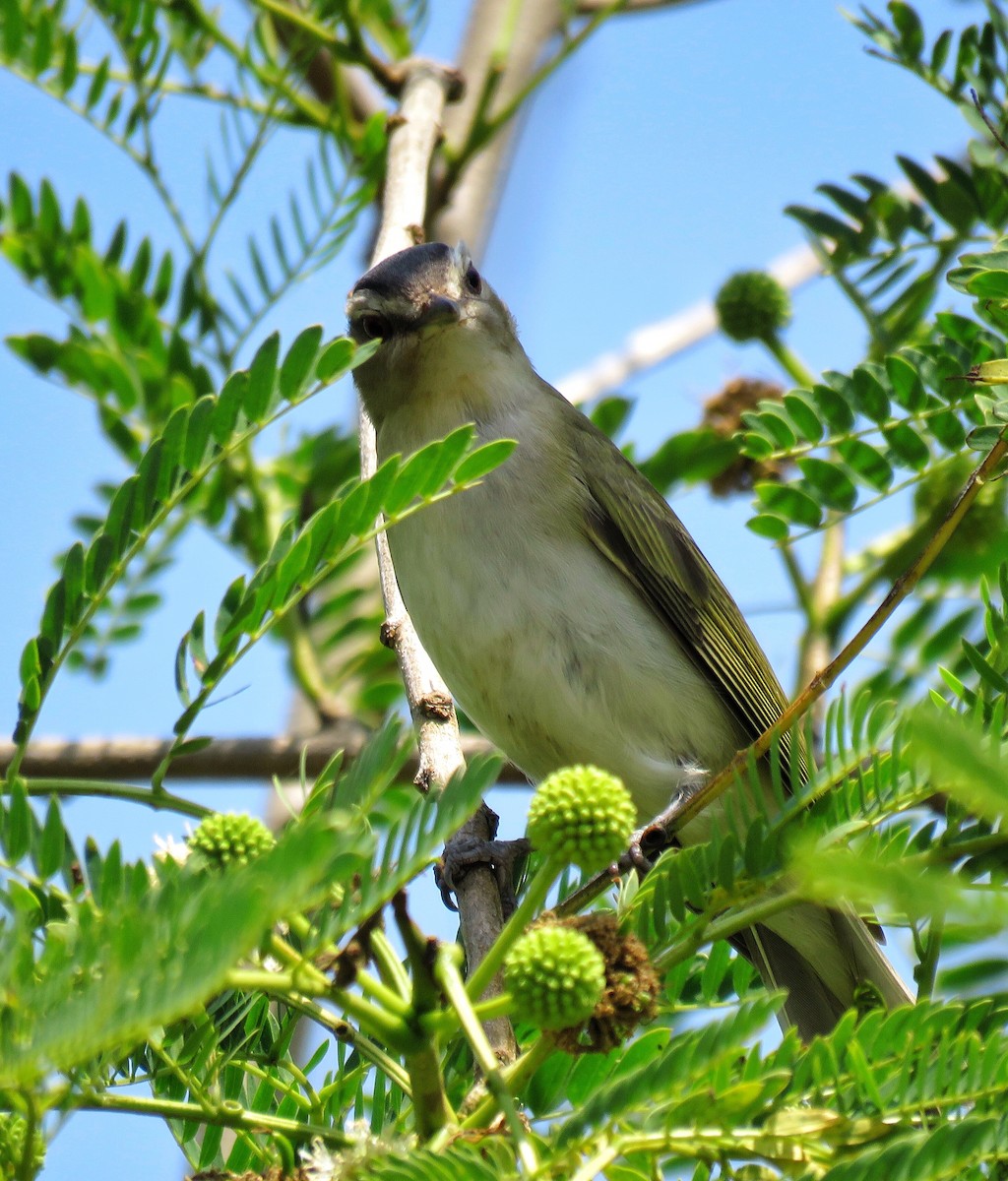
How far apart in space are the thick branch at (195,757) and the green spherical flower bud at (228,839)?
284cm

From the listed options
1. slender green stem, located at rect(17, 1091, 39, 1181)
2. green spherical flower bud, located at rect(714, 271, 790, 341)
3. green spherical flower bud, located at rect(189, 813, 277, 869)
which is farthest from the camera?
green spherical flower bud, located at rect(714, 271, 790, 341)

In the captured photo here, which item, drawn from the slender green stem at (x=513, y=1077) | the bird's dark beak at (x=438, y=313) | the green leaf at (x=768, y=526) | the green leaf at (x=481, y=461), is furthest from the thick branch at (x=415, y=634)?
the green leaf at (x=768, y=526)

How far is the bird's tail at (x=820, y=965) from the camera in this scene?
4.24 m

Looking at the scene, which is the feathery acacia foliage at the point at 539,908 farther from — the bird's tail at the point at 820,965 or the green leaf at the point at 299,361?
the bird's tail at the point at 820,965

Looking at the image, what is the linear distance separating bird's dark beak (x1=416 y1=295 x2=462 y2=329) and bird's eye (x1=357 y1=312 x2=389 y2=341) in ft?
0.52

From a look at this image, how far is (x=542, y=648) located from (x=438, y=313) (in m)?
1.17

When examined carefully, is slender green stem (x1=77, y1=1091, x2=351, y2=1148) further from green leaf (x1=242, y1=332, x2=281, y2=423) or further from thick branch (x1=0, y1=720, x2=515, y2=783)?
thick branch (x1=0, y1=720, x2=515, y2=783)

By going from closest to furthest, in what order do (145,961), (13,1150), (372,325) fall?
(145,961), (13,1150), (372,325)

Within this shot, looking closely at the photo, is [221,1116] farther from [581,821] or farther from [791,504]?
[791,504]

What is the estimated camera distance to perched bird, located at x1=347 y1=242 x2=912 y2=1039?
399 cm

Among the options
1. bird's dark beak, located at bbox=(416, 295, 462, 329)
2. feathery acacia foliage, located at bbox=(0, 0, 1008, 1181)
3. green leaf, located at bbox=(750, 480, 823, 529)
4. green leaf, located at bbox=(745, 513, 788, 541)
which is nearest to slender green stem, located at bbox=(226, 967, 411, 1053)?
feathery acacia foliage, located at bbox=(0, 0, 1008, 1181)

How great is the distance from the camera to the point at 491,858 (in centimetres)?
352

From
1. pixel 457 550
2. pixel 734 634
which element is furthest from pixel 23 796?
pixel 734 634

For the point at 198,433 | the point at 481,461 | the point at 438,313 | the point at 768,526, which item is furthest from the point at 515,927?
the point at 438,313
